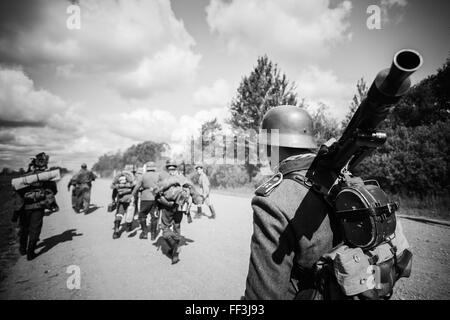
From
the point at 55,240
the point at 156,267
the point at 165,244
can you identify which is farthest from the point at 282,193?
the point at 55,240

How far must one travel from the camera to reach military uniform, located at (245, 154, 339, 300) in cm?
143

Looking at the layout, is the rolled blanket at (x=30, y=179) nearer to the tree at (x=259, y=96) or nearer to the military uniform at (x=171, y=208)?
the military uniform at (x=171, y=208)

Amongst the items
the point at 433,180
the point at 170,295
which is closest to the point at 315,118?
the point at 433,180

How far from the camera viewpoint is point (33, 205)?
17.1ft

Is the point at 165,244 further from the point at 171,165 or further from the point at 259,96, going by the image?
the point at 259,96

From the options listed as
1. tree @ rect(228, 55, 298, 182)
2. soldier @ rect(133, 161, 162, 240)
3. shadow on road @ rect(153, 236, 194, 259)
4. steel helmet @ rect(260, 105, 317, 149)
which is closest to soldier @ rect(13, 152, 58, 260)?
soldier @ rect(133, 161, 162, 240)

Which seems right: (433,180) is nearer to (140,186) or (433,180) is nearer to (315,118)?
(140,186)

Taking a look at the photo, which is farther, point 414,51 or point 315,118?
point 315,118

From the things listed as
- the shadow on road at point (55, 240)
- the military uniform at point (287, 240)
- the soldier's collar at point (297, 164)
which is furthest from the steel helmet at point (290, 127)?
the shadow on road at point (55, 240)

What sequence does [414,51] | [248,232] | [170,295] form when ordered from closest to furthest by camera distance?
[414,51], [170,295], [248,232]

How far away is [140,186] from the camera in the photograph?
6777 millimetres

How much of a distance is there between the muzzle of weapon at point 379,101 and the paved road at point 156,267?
137 inches
